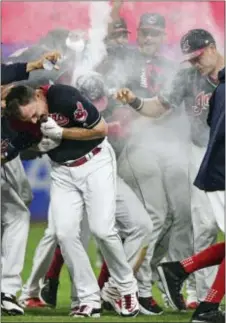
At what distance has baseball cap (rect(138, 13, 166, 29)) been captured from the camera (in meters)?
8.16

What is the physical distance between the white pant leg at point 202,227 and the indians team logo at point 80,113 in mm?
1115

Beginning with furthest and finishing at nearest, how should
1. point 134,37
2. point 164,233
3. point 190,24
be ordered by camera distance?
point 190,24 < point 134,37 < point 164,233

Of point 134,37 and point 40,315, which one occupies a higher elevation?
point 134,37

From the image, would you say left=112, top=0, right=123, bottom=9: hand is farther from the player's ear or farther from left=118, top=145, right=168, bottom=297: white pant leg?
the player's ear

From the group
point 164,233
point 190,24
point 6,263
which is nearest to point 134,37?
point 190,24

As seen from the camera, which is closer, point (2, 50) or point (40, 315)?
point (40, 315)

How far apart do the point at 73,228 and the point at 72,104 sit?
615mm

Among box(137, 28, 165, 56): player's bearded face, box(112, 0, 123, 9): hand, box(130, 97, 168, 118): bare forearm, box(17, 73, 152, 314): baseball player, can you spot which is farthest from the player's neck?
box(112, 0, 123, 9): hand

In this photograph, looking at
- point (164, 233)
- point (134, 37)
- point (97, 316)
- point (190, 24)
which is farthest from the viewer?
point (190, 24)

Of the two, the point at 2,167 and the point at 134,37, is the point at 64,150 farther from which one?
the point at 134,37

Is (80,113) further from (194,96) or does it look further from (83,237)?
(194,96)

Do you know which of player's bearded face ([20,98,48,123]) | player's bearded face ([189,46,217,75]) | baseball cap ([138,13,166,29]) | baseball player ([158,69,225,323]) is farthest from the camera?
baseball cap ([138,13,166,29])

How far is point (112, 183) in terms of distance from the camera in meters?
7.03

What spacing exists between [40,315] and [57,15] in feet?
9.27
